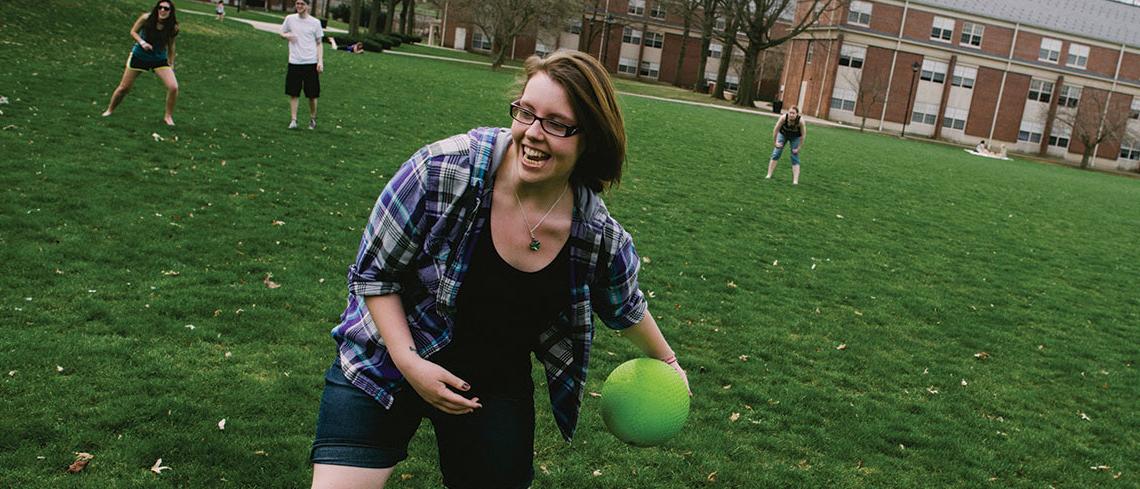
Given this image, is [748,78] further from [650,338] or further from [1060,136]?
[650,338]

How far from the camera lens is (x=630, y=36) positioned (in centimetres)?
7869

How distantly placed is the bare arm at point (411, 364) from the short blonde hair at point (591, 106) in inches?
28.4

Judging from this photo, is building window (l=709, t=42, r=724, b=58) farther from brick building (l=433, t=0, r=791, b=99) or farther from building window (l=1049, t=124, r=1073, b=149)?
building window (l=1049, t=124, r=1073, b=149)

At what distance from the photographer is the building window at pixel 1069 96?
66188 millimetres

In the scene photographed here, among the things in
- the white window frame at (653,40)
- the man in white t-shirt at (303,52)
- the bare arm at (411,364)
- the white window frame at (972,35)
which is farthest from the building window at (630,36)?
the bare arm at (411,364)

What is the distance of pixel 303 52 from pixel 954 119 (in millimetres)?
61815

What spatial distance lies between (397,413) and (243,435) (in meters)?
2.20

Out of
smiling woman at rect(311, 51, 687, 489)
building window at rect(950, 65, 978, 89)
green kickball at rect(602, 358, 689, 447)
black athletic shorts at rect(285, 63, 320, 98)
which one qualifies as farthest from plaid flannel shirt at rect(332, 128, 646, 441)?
building window at rect(950, 65, 978, 89)

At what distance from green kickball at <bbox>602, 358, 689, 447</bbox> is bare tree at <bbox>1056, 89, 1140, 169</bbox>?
66536 millimetres

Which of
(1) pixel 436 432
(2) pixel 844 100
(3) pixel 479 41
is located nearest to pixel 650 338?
(1) pixel 436 432

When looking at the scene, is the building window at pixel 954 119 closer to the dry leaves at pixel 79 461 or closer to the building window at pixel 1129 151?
the building window at pixel 1129 151

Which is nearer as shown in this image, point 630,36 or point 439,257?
point 439,257

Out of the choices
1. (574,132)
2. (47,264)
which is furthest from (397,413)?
(47,264)

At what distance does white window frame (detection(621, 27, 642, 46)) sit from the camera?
78.4 m
